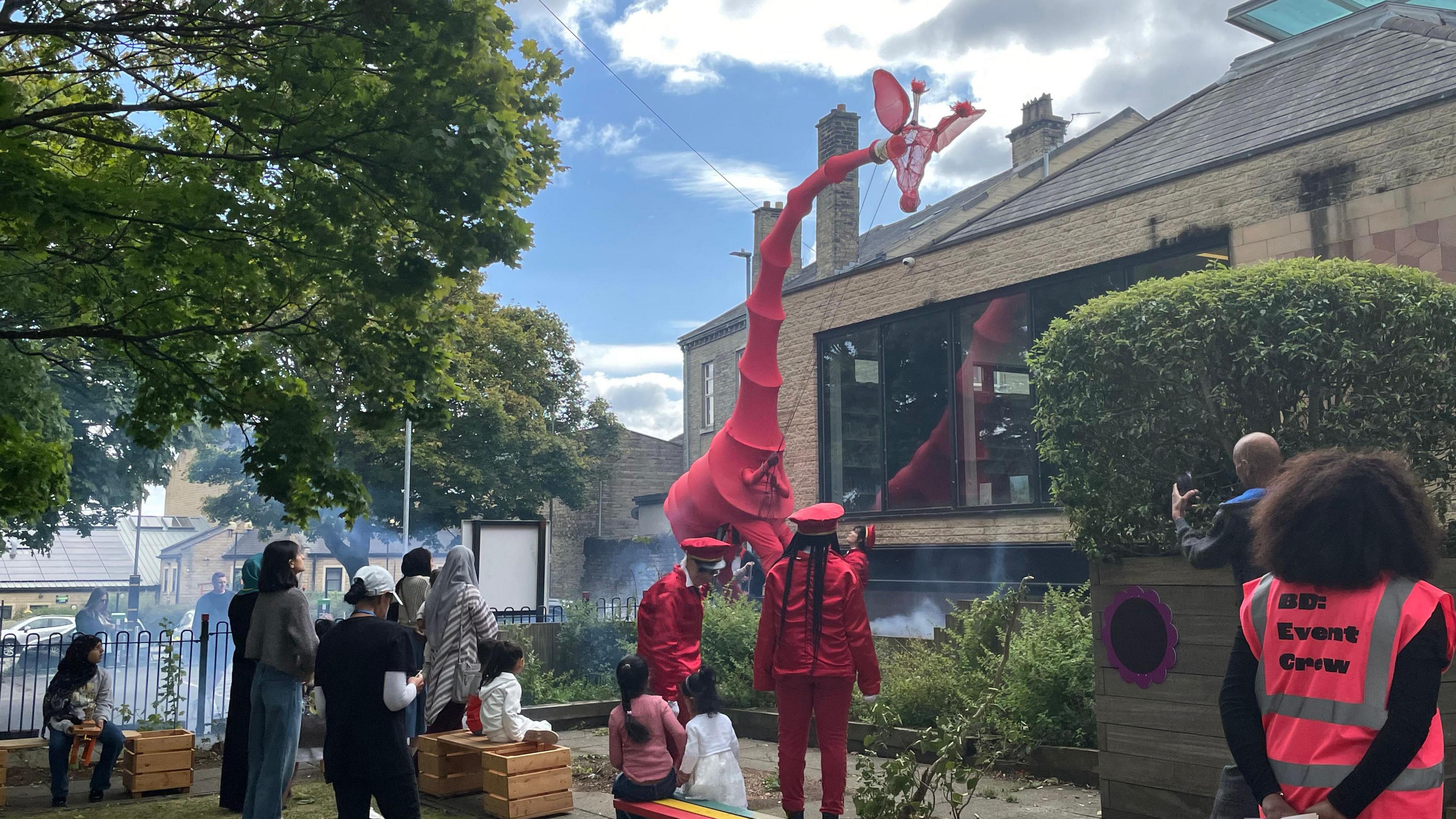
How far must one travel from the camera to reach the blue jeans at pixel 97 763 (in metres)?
8.09

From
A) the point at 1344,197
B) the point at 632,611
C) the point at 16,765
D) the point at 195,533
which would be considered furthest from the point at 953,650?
the point at 195,533

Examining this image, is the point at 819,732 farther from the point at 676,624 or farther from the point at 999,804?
the point at 999,804

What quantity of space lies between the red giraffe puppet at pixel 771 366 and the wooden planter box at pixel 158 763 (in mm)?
6431

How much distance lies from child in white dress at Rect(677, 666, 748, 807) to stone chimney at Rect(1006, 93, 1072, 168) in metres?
25.9

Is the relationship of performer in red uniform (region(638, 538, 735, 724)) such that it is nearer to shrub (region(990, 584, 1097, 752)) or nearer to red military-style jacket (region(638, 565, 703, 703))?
red military-style jacket (region(638, 565, 703, 703))

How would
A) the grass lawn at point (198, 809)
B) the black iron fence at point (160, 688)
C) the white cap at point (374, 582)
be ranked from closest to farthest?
the white cap at point (374, 582), the grass lawn at point (198, 809), the black iron fence at point (160, 688)

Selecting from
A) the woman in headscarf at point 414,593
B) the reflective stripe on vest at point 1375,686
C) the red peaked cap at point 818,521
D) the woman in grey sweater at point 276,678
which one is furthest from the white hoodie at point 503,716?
the reflective stripe on vest at point 1375,686

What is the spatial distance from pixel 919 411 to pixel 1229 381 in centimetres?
1093

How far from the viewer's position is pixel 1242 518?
14.9ft

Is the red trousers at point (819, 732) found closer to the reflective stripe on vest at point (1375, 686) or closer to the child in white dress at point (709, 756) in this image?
the child in white dress at point (709, 756)

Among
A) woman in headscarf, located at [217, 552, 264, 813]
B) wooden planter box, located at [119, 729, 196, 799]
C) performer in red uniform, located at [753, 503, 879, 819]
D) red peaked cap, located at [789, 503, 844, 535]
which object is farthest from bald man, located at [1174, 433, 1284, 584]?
wooden planter box, located at [119, 729, 196, 799]

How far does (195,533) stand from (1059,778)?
7904 cm

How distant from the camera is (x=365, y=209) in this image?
22.7ft

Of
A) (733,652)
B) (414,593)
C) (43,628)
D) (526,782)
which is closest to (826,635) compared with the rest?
(526,782)
